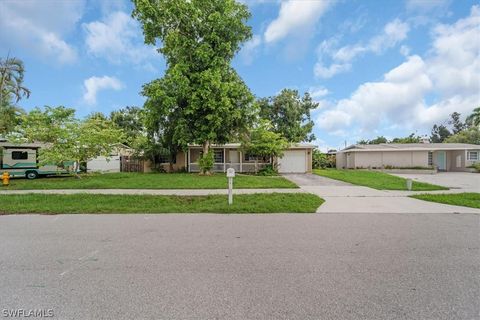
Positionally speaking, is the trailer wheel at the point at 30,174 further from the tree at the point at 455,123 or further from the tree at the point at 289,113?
the tree at the point at 455,123

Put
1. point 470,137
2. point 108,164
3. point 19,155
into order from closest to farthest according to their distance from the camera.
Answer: point 19,155, point 108,164, point 470,137

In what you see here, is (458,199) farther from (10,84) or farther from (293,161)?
(10,84)

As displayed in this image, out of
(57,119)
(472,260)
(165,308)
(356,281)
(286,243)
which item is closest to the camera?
(165,308)

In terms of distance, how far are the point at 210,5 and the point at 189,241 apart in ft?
59.1

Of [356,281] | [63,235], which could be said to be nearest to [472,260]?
[356,281]

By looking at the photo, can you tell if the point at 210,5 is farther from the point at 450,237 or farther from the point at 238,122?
the point at 450,237

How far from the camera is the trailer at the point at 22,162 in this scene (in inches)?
652

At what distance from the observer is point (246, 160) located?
2331 centimetres

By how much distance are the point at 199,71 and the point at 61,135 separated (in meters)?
9.52

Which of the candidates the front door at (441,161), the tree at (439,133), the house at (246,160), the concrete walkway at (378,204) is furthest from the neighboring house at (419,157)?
the tree at (439,133)

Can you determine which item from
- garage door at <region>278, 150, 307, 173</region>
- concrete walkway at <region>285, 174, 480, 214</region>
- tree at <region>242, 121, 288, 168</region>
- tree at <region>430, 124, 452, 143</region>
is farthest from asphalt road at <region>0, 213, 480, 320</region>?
tree at <region>430, 124, 452, 143</region>

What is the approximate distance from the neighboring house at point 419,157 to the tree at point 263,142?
11.8m

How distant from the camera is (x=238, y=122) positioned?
1822 cm

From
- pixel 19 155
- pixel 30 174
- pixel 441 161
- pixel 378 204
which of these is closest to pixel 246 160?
pixel 378 204
